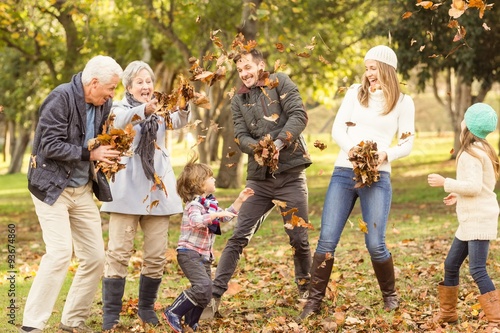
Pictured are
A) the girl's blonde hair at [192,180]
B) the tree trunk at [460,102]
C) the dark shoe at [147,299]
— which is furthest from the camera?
the tree trunk at [460,102]

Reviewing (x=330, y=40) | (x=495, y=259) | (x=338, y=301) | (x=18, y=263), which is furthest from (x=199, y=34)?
(x=338, y=301)

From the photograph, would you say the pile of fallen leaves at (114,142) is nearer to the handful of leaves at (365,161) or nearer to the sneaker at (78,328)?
the sneaker at (78,328)

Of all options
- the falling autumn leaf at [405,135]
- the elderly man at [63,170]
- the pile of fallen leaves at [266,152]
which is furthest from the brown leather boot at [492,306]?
the elderly man at [63,170]

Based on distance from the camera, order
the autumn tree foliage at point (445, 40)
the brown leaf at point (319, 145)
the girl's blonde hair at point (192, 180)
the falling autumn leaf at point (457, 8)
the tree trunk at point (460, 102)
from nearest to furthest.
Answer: the falling autumn leaf at point (457, 8)
the girl's blonde hair at point (192, 180)
the brown leaf at point (319, 145)
the autumn tree foliage at point (445, 40)
the tree trunk at point (460, 102)

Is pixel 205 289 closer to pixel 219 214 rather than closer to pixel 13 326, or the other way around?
pixel 219 214

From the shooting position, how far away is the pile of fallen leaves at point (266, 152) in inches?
266

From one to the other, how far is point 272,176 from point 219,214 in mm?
905

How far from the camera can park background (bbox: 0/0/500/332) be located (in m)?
7.16

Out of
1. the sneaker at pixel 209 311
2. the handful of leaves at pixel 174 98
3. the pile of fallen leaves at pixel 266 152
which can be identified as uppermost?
the handful of leaves at pixel 174 98

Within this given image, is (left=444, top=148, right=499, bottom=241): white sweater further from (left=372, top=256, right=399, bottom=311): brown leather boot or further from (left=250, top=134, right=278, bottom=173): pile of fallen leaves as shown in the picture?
(left=250, top=134, right=278, bottom=173): pile of fallen leaves

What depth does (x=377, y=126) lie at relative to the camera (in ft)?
22.5

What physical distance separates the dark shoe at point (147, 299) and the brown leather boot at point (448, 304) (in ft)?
7.52

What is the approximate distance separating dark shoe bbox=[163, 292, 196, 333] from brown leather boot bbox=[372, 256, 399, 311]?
1.60m

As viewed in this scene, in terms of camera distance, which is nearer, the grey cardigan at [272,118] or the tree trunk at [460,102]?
the grey cardigan at [272,118]
